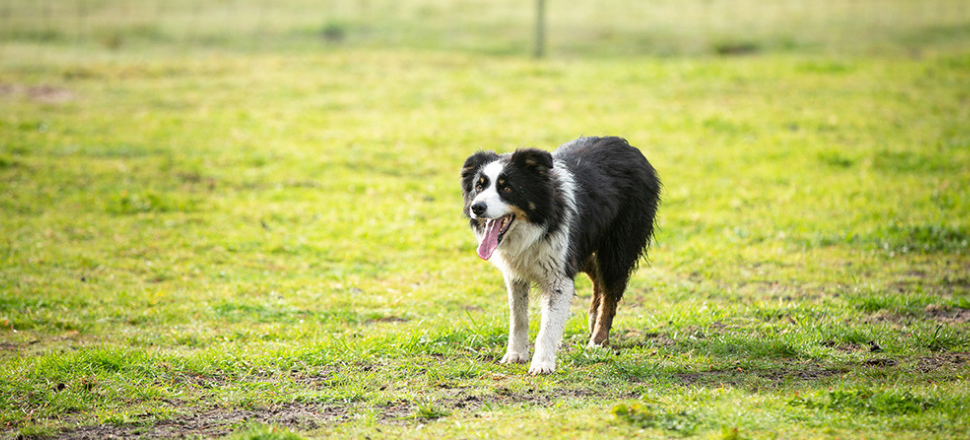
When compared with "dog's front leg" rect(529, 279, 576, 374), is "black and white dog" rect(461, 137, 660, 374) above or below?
above

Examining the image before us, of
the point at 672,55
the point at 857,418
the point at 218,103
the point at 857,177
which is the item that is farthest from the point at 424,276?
the point at 672,55

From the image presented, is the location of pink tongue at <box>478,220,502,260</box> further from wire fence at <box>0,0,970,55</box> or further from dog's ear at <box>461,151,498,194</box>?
wire fence at <box>0,0,970,55</box>

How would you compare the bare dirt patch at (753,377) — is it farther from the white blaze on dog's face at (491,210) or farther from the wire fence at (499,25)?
the wire fence at (499,25)

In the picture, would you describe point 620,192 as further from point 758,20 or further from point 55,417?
point 758,20

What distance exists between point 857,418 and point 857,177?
10318 mm

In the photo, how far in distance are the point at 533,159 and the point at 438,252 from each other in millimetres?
5343

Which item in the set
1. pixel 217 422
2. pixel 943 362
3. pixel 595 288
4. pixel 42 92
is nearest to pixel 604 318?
pixel 595 288

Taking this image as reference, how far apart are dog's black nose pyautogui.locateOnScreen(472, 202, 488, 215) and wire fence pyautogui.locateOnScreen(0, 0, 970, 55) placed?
Result: 22793 mm

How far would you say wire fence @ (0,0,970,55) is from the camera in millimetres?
29469

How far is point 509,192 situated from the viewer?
6762 millimetres

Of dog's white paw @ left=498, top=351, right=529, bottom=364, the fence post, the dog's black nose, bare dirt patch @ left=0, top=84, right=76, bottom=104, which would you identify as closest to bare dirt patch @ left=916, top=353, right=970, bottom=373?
dog's white paw @ left=498, top=351, right=529, bottom=364

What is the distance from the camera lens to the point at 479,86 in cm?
2294

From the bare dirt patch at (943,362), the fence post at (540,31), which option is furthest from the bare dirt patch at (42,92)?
the bare dirt patch at (943,362)

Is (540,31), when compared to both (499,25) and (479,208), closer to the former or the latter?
(499,25)
